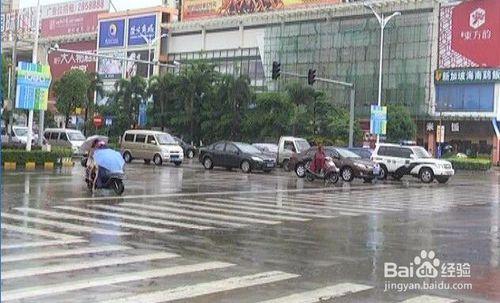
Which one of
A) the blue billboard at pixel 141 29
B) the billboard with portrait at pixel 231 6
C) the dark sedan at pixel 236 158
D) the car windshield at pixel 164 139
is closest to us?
the dark sedan at pixel 236 158

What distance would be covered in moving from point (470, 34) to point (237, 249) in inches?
2472

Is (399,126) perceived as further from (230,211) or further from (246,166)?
(230,211)

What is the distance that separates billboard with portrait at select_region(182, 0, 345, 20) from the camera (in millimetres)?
80750

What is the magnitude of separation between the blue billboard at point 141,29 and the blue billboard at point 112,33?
5.00 ft

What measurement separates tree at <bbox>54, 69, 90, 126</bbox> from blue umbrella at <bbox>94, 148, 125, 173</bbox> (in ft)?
169

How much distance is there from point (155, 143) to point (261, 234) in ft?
85.6

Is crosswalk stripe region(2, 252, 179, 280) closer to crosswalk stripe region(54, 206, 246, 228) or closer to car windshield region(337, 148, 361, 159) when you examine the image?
crosswalk stripe region(54, 206, 246, 228)

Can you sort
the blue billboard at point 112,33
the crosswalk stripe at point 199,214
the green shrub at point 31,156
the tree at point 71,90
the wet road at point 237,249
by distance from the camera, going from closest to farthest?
1. the wet road at point 237,249
2. the crosswalk stripe at point 199,214
3. the green shrub at point 31,156
4. the tree at point 71,90
5. the blue billboard at point 112,33

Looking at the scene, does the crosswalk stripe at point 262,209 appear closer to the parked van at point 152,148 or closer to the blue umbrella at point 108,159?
the blue umbrella at point 108,159

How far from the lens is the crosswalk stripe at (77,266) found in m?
7.42

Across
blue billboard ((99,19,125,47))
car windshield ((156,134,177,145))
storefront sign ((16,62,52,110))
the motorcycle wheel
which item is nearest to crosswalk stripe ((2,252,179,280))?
the motorcycle wheel

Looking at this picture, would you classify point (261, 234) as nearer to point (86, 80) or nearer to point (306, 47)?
point (86, 80)

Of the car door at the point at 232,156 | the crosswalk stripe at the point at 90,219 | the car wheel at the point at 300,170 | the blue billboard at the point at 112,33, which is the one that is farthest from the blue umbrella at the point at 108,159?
the blue billboard at the point at 112,33

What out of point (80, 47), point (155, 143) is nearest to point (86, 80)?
point (155, 143)
